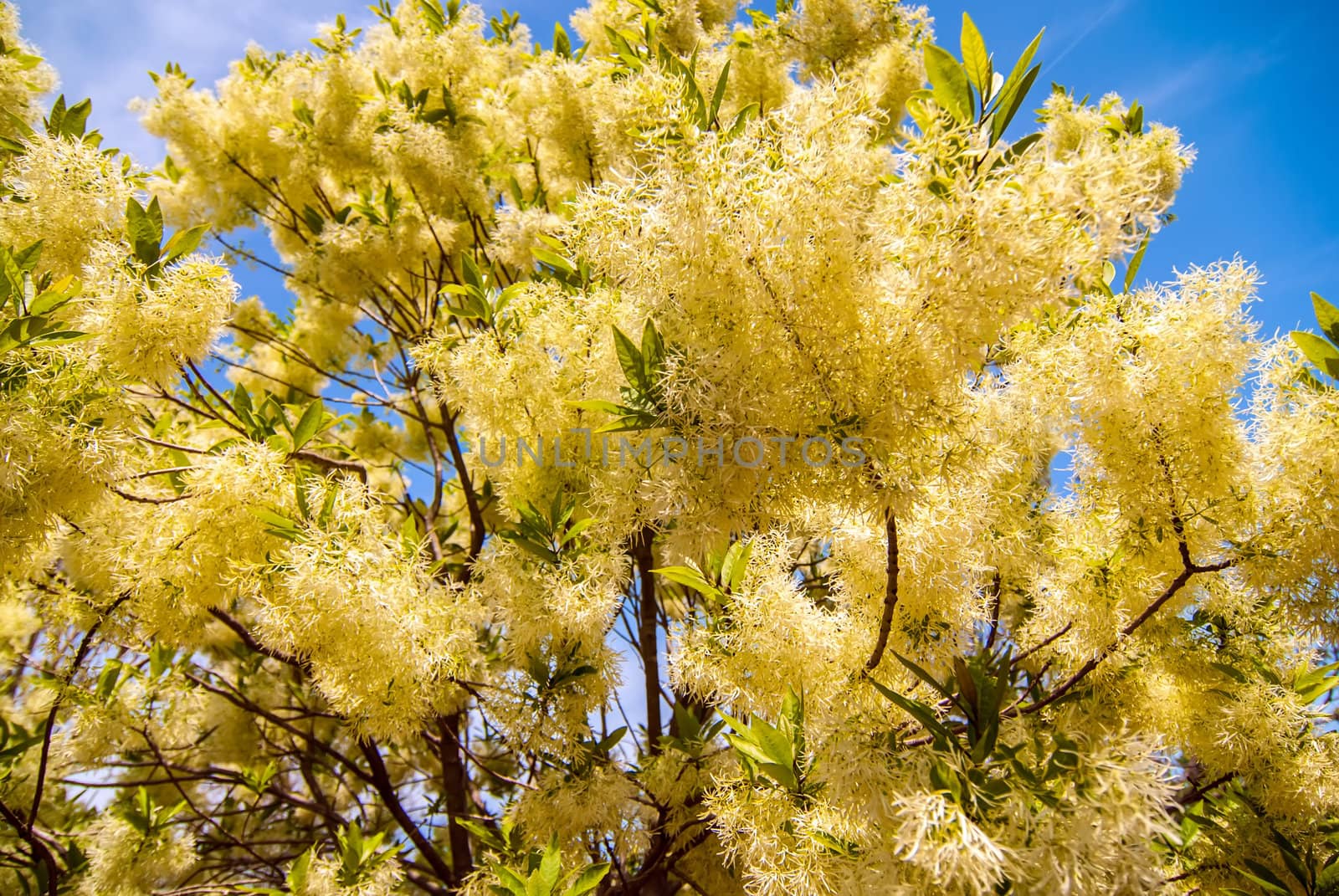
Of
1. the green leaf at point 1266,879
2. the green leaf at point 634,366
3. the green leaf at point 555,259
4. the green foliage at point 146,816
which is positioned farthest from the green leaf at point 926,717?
the green foliage at point 146,816

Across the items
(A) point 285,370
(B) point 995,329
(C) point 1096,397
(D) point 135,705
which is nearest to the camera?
(B) point 995,329

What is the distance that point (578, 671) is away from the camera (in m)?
2.29

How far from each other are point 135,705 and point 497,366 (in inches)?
94.5

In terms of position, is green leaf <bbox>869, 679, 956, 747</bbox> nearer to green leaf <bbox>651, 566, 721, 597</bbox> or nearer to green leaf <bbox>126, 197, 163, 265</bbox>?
green leaf <bbox>651, 566, 721, 597</bbox>

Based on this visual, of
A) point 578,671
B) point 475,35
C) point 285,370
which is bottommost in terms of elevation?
point 578,671

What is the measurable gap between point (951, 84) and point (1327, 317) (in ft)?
3.40

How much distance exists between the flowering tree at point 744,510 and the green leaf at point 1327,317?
0.01 meters

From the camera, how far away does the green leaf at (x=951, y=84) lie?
4.37 feet

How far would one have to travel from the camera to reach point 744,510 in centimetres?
150

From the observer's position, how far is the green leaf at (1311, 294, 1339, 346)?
1.59m

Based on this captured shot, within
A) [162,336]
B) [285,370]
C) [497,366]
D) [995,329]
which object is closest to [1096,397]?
[995,329]

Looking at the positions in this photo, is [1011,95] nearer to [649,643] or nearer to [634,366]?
[634,366]

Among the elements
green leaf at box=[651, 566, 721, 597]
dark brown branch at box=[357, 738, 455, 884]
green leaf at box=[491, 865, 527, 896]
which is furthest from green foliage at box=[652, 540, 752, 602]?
dark brown branch at box=[357, 738, 455, 884]

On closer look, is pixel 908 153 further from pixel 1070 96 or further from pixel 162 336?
pixel 1070 96
